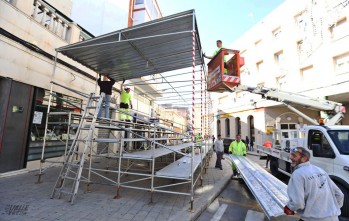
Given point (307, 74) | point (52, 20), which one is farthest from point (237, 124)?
point (52, 20)

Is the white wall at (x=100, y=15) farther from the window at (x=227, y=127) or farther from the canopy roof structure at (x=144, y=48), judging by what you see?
the window at (x=227, y=127)

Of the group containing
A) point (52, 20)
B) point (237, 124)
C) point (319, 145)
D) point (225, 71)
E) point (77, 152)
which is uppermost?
point (52, 20)

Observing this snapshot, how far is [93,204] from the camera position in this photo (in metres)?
4.44

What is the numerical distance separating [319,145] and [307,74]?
14992 millimetres

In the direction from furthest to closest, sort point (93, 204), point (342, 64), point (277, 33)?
1. point (277, 33)
2. point (342, 64)
3. point (93, 204)

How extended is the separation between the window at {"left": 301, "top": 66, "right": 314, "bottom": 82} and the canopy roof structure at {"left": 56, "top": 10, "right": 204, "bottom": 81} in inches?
568

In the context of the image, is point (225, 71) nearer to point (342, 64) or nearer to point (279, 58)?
point (342, 64)

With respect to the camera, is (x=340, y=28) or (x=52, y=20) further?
(x=340, y=28)

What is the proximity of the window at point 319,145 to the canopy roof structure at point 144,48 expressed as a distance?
14.5ft

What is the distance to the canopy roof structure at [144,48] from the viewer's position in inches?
203

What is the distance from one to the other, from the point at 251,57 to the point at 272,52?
341 cm

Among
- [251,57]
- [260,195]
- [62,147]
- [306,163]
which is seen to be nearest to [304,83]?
[251,57]

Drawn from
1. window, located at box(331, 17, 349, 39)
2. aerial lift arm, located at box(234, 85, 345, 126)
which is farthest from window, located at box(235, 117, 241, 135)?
aerial lift arm, located at box(234, 85, 345, 126)

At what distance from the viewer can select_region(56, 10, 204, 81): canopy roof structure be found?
5.15m
